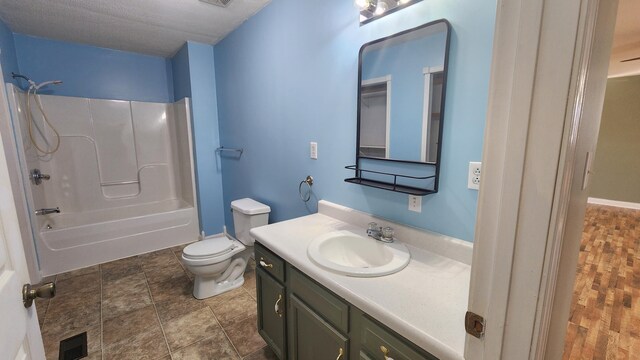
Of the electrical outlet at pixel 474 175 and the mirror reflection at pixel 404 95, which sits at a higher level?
the mirror reflection at pixel 404 95

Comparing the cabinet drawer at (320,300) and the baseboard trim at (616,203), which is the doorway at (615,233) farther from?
the cabinet drawer at (320,300)

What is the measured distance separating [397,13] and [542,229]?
1.26m

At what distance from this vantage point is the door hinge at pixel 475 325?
1.82 feet

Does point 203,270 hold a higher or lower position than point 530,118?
Result: lower

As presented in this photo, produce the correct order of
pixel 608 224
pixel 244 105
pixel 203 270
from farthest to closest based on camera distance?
1. pixel 608 224
2. pixel 244 105
3. pixel 203 270

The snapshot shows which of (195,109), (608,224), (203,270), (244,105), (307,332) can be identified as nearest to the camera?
(307,332)

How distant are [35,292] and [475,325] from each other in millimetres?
1133

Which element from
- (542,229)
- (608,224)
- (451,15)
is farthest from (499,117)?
(608,224)

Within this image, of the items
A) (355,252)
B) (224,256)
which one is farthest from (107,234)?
(355,252)

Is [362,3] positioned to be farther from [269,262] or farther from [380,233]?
[269,262]

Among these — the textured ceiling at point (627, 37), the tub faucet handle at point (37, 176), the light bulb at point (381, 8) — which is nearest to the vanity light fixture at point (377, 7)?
the light bulb at point (381, 8)

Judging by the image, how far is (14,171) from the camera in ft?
7.55

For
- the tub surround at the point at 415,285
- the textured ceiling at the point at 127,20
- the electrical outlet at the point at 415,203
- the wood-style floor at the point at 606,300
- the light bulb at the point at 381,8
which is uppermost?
the textured ceiling at the point at 127,20

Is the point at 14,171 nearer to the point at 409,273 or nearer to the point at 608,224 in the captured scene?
the point at 409,273
